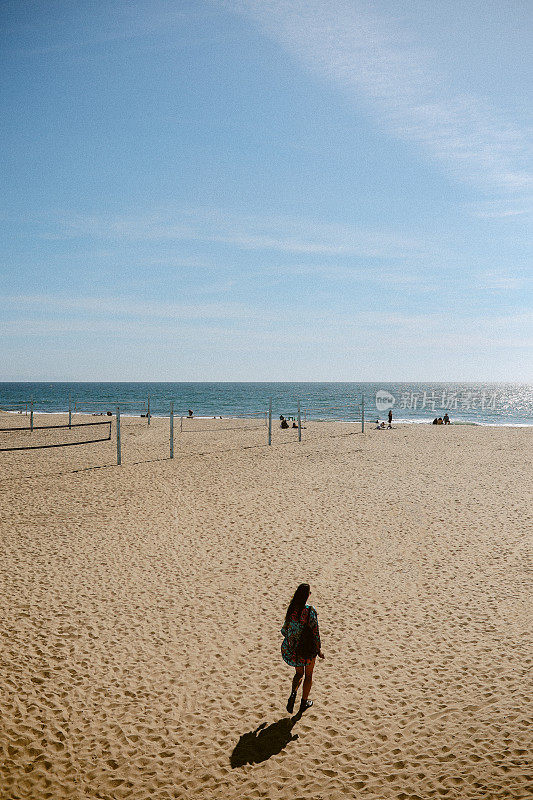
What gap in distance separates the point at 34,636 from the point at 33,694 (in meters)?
1.18

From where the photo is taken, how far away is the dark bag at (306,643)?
4949 mm

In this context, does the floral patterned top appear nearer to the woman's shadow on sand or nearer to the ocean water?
the woman's shadow on sand

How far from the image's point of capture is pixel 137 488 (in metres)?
13.8

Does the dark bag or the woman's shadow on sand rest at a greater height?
the dark bag

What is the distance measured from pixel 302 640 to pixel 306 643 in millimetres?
49

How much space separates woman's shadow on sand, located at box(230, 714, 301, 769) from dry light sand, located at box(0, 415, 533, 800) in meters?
0.02

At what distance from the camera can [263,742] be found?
4559 mm

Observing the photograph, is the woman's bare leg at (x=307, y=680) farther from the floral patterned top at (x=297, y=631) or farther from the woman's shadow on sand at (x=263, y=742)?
the woman's shadow on sand at (x=263, y=742)

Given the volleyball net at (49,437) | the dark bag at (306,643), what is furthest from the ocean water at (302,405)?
the dark bag at (306,643)

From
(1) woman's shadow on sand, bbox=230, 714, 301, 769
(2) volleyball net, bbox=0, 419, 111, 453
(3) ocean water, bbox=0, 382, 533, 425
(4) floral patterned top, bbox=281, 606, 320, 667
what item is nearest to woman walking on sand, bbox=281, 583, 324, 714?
(4) floral patterned top, bbox=281, 606, 320, 667

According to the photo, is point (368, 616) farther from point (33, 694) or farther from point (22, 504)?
point (22, 504)

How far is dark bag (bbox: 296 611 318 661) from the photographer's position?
16.2 ft

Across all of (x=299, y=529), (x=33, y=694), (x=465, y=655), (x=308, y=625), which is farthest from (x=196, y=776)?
(x=299, y=529)

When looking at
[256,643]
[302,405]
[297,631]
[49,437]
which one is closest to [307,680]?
[297,631]
